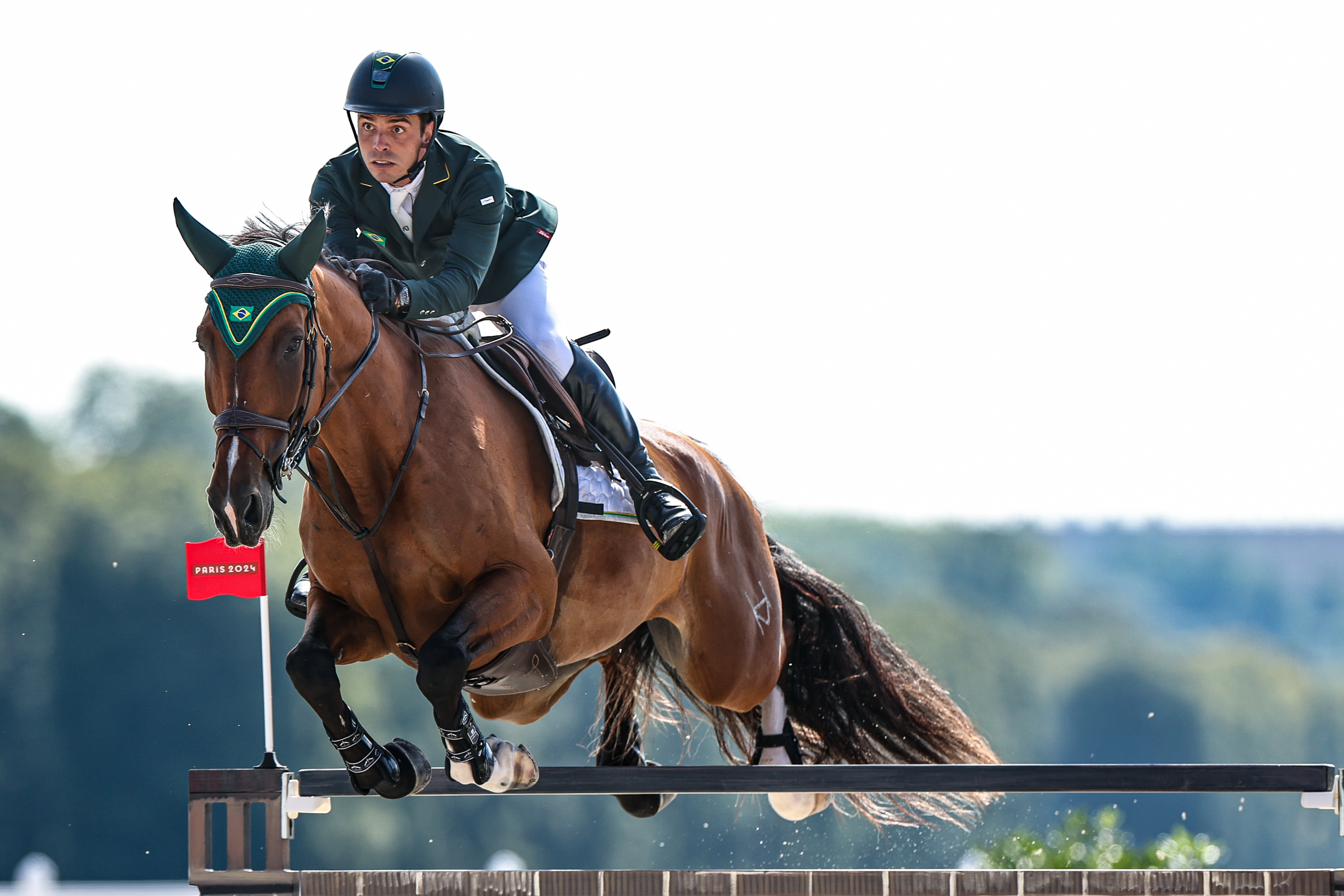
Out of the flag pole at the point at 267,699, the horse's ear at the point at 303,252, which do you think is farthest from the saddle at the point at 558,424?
the flag pole at the point at 267,699

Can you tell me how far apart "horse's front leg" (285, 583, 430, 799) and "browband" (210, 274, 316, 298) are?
990 millimetres

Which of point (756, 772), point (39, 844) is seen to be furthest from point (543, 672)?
point (39, 844)

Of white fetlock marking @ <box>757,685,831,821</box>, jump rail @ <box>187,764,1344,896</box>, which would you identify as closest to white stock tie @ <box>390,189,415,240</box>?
jump rail @ <box>187,764,1344,896</box>

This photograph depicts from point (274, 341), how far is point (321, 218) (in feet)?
1.08

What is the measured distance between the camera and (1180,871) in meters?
4.59

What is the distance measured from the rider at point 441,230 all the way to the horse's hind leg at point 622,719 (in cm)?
126

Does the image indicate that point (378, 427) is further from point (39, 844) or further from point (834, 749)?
point (39, 844)

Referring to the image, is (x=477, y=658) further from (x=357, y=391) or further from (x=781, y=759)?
(x=781, y=759)

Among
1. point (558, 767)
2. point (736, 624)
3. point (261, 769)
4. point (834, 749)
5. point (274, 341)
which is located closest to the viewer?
point (274, 341)

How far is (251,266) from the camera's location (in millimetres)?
3527

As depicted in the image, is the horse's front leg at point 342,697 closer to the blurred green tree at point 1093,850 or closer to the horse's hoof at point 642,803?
the horse's hoof at point 642,803

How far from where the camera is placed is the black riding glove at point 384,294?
157 inches

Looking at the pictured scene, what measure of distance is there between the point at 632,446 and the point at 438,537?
2.96 feet

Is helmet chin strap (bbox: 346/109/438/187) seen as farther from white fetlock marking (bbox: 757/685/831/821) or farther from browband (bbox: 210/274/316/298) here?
white fetlock marking (bbox: 757/685/831/821)
